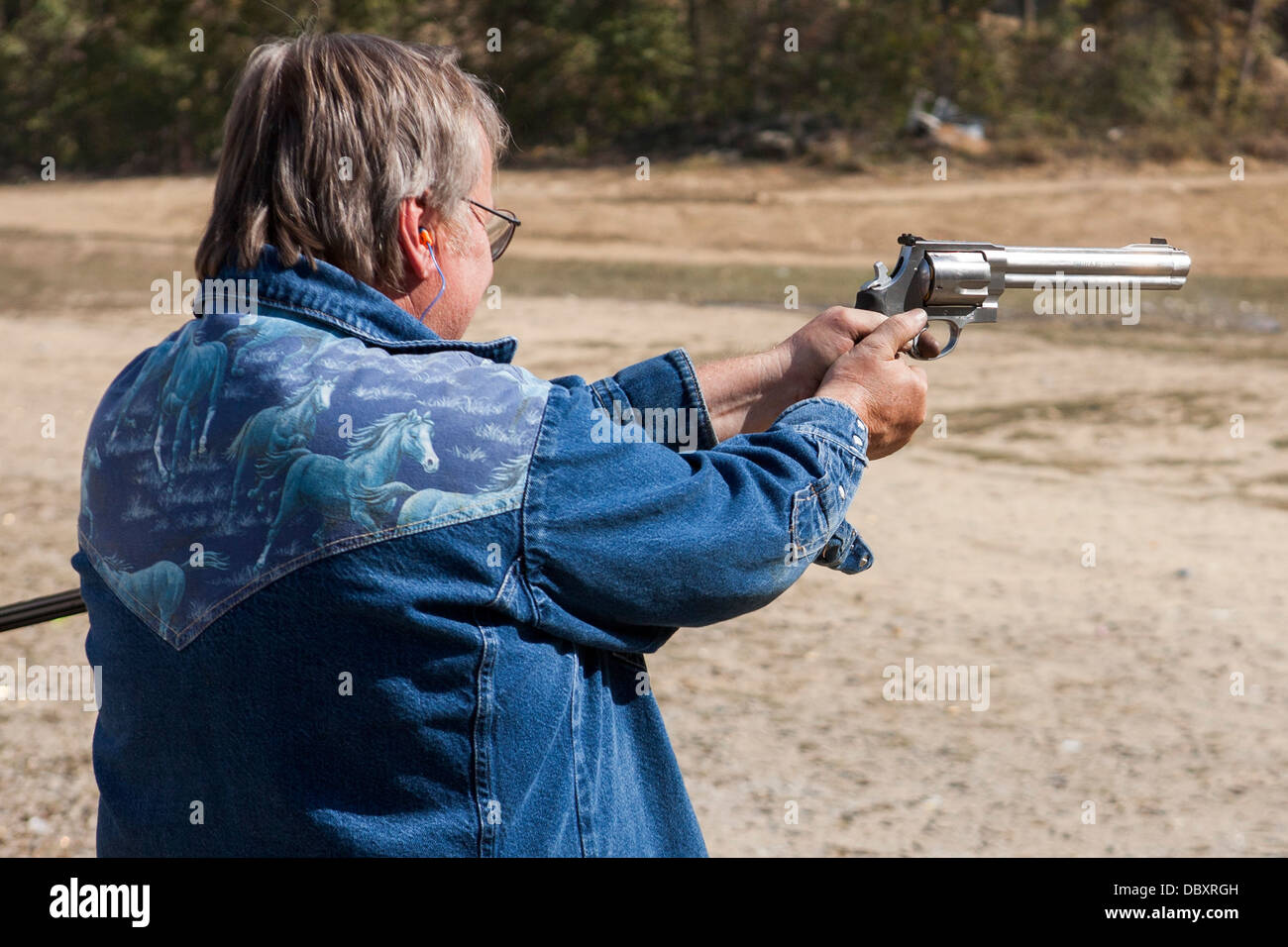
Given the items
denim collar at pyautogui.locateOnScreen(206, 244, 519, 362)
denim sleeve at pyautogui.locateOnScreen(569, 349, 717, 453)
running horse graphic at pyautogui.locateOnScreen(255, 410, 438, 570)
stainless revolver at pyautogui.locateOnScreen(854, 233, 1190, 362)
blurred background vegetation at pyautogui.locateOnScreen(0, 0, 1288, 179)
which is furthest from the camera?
blurred background vegetation at pyautogui.locateOnScreen(0, 0, 1288, 179)

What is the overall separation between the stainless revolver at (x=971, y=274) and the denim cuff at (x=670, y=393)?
0.66m

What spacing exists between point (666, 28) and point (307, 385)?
31910 millimetres

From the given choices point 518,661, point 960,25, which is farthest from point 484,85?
point 960,25

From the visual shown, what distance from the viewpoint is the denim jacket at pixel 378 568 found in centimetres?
137

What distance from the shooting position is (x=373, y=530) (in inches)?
53.4

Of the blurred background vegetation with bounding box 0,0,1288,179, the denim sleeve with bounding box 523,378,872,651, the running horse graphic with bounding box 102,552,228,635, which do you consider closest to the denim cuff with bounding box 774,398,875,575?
the denim sleeve with bounding box 523,378,872,651

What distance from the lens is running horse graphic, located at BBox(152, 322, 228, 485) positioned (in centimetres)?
140

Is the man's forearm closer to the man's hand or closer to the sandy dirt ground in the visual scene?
the man's hand

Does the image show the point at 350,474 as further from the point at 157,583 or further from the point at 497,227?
the point at 497,227

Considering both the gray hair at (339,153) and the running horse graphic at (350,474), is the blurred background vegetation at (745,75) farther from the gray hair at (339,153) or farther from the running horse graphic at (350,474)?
the running horse graphic at (350,474)

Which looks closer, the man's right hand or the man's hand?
the man's right hand

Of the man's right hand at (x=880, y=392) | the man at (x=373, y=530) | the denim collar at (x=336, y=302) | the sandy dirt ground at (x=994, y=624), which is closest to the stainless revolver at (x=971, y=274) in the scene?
the man's right hand at (x=880, y=392)

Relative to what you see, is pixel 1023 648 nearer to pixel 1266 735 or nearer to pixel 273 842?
pixel 1266 735

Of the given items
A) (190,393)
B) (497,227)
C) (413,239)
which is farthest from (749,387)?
(190,393)
